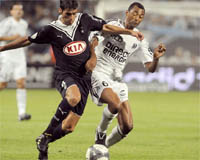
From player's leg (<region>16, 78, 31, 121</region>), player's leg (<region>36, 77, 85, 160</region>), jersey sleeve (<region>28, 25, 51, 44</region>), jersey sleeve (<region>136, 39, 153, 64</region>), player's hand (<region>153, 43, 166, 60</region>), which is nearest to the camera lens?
player's leg (<region>36, 77, 85, 160</region>)

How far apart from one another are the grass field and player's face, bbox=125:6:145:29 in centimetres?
182

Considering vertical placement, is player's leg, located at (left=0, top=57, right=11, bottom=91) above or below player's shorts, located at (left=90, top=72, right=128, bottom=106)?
below

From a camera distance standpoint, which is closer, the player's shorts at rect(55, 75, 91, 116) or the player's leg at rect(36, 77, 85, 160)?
the player's leg at rect(36, 77, 85, 160)

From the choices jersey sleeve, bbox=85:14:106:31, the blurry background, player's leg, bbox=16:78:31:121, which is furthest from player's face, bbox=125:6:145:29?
the blurry background

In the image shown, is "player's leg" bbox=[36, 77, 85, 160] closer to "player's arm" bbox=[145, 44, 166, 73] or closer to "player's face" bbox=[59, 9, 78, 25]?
"player's face" bbox=[59, 9, 78, 25]

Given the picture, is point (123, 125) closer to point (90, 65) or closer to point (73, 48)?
point (90, 65)

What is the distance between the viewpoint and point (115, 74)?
8.60 m

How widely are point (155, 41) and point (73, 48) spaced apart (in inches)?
671

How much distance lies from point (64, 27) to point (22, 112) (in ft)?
18.1

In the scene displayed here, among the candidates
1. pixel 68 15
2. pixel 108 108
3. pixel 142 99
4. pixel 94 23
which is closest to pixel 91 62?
pixel 94 23

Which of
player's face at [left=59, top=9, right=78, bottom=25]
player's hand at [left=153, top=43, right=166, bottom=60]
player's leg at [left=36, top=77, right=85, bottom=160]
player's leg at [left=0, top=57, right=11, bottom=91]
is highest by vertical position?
player's face at [left=59, top=9, right=78, bottom=25]

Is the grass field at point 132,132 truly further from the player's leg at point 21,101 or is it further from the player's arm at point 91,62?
the player's arm at point 91,62

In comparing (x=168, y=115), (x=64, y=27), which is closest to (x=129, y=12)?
(x=64, y=27)

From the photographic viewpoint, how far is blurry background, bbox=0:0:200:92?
23047 mm
